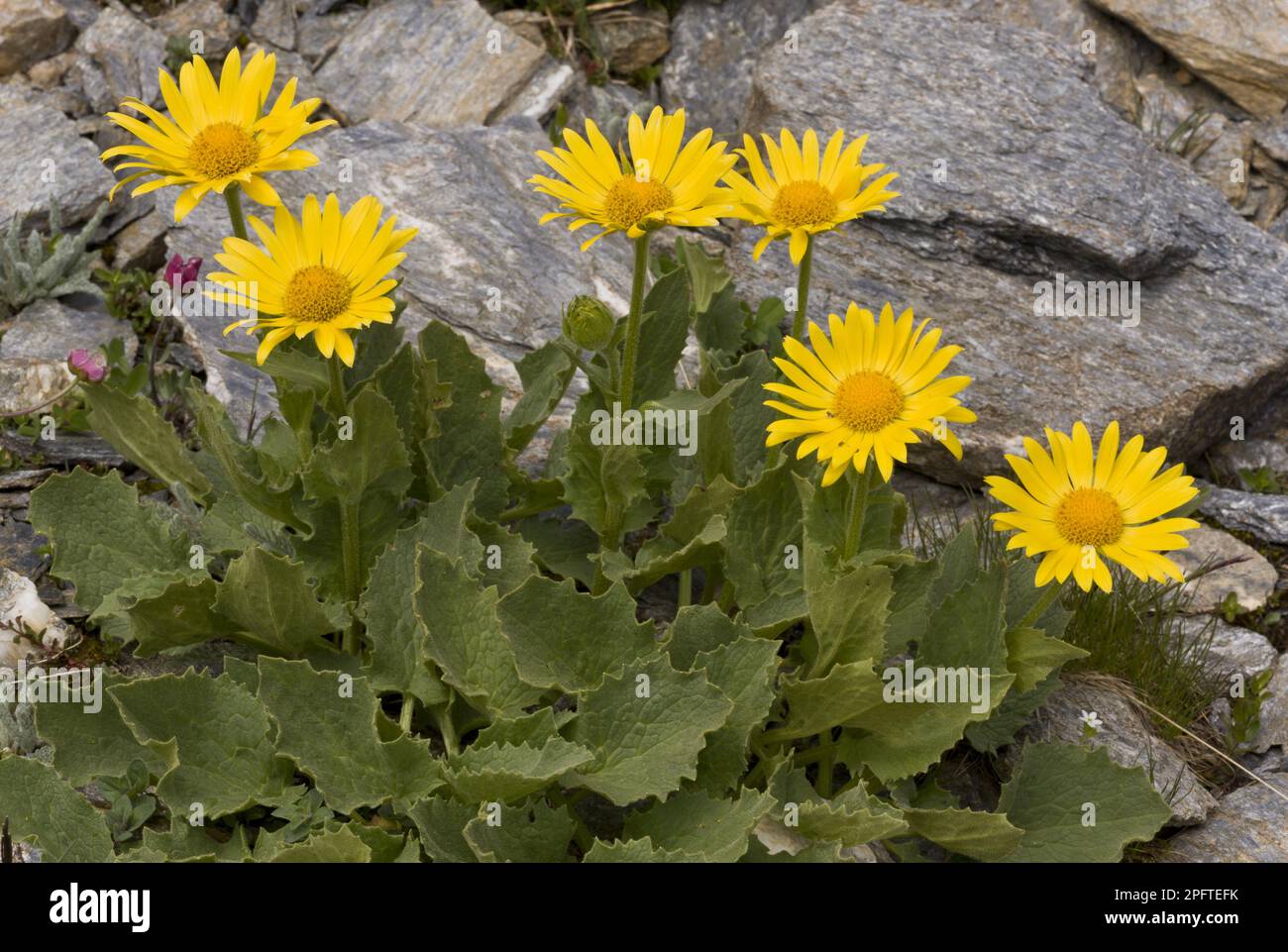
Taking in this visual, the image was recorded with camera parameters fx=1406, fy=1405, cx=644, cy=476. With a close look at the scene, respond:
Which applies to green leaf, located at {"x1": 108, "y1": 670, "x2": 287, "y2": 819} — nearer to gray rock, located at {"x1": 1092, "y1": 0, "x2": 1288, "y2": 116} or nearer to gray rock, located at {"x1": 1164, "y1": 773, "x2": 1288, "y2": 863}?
gray rock, located at {"x1": 1164, "y1": 773, "x2": 1288, "y2": 863}

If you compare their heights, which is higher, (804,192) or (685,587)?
(804,192)

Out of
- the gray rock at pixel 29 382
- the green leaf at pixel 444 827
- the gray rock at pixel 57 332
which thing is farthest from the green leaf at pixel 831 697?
the gray rock at pixel 57 332

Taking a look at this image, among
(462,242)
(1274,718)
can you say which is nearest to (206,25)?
(462,242)

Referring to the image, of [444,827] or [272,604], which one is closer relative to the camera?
[444,827]

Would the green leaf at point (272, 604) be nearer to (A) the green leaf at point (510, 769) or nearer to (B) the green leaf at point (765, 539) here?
(A) the green leaf at point (510, 769)

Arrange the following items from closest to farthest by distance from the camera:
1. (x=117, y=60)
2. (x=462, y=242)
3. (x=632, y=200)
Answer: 1. (x=632, y=200)
2. (x=462, y=242)
3. (x=117, y=60)

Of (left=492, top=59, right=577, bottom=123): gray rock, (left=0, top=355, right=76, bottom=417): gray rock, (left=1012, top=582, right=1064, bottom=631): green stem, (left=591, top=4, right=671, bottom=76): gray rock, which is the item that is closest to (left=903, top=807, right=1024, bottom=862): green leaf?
(left=1012, top=582, right=1064, bottom=631): green stem

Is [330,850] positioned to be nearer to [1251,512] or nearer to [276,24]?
[1251,512]
